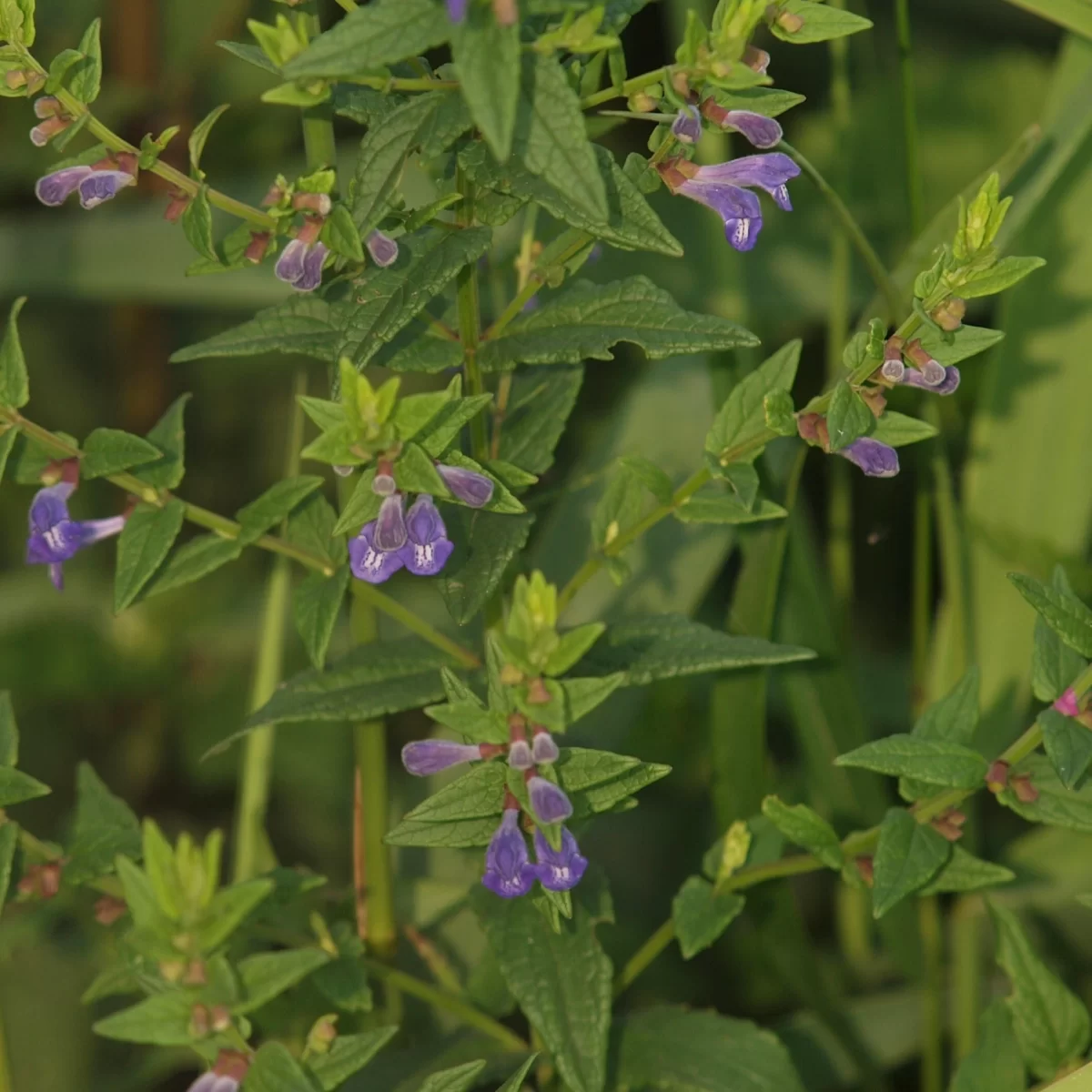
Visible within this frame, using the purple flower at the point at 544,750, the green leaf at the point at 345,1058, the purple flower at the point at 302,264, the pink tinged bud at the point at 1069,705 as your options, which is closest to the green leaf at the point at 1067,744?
the pink tinged bud at the point at 1069,705

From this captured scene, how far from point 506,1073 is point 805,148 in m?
1.38

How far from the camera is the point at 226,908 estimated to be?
2.47 ft

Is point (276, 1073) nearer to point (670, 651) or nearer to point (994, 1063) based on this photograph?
point (670, 651)

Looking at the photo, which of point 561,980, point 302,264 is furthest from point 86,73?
point 561,980

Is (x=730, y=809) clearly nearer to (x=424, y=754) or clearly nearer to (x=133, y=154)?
(x=424, y=754)

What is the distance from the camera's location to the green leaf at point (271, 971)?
777 millimetres

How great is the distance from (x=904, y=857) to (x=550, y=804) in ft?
1.02

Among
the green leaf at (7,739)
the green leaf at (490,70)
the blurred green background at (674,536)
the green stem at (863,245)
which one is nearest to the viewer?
the green leaf at (490,70)

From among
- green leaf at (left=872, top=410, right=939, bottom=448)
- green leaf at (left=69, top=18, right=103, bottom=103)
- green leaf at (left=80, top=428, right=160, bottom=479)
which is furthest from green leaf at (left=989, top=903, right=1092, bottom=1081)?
green leaf at (left=69, top=18, right=103, bottom=103)

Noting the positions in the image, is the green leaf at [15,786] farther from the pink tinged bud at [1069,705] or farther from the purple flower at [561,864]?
the pink tinged bud at [1069,705]

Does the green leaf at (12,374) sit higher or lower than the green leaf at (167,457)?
higher

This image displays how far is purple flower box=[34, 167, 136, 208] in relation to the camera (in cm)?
90

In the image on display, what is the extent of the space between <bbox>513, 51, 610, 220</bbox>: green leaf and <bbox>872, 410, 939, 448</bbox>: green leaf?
29cm

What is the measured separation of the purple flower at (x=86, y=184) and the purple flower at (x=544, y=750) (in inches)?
16.7
